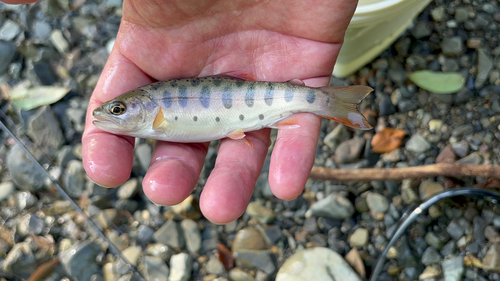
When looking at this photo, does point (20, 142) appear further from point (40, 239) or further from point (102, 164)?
point (102, 164)

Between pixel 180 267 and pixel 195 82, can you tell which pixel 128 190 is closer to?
pixel 180 267

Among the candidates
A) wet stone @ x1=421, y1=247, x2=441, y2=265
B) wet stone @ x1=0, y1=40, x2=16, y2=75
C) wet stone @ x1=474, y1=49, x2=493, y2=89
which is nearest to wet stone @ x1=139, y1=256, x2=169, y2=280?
wet stone @ x1=421, y1=247, x2=441, y2=265

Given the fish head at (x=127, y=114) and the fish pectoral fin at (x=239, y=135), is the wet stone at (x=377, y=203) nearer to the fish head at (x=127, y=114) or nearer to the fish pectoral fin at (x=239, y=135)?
the fish pectoral fin at (x=239, y=135)

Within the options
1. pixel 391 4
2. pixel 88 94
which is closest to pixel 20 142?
pixel 88 94

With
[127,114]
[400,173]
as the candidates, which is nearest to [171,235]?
[127,114]

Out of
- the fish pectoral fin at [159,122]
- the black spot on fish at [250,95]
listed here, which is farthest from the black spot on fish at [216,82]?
the fish pectoral fin at [159,122]

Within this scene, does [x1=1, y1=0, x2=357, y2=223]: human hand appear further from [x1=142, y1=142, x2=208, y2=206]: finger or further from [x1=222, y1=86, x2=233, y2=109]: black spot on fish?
[x1=222, y1=86, x2=233, y2=109]: black spot on fish
